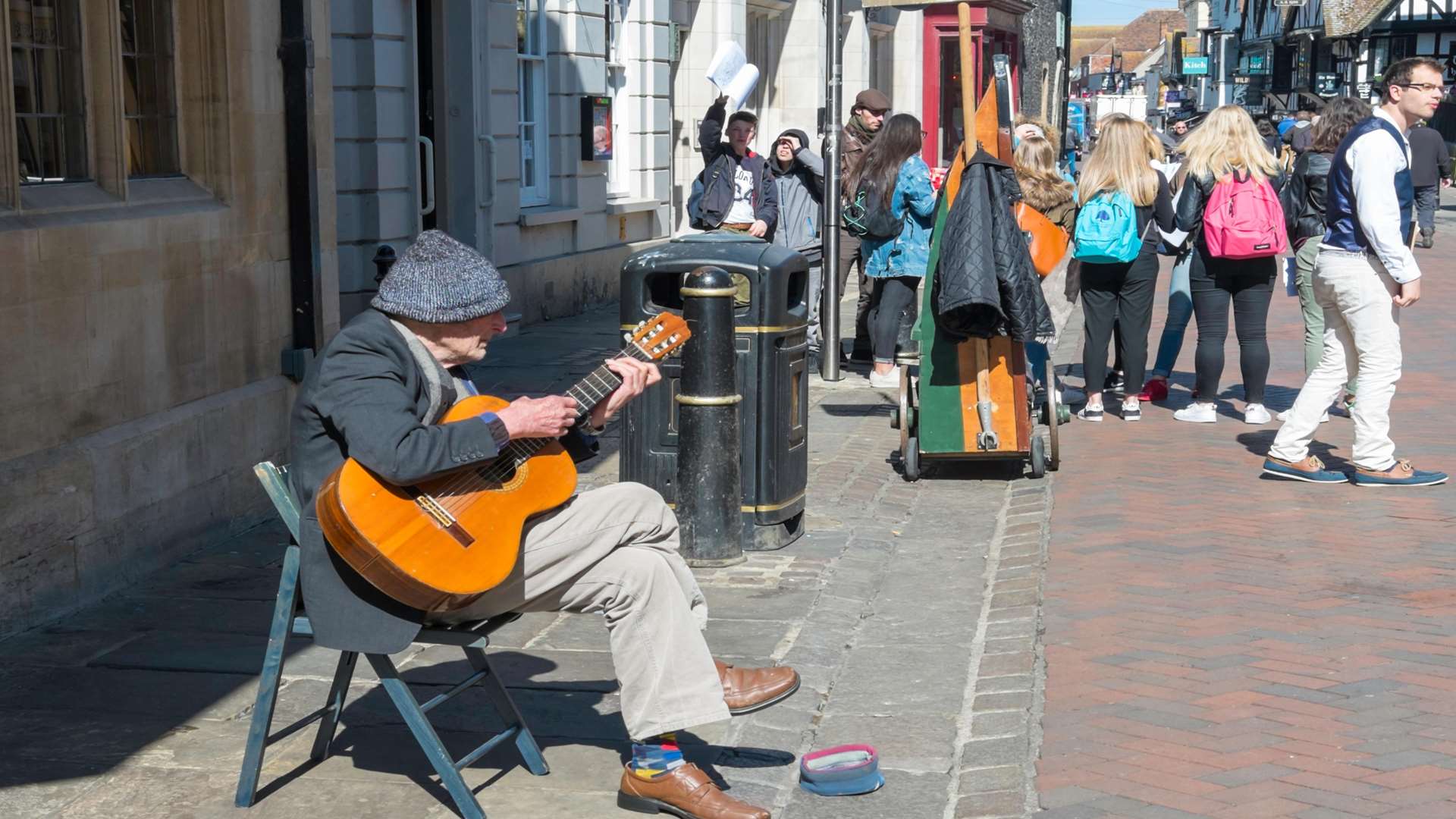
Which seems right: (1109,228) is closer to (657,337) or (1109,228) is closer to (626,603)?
(657,337)

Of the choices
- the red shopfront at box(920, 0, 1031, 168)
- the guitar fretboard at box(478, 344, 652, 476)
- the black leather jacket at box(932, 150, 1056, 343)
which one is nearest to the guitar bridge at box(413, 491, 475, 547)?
the guitar fretboard at box(478, 344, 652, 476)

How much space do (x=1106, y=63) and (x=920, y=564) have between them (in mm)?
116711

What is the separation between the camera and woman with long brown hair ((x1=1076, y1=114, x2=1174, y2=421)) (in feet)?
30.9

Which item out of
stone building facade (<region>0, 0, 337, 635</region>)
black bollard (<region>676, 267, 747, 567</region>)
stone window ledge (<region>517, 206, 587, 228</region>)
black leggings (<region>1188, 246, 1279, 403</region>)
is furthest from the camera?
stone window ledge (<region>517, 206, 587, 228</region>)

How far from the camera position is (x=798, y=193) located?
11344mm

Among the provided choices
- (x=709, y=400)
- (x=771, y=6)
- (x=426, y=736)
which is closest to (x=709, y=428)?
(x=709, y=400)

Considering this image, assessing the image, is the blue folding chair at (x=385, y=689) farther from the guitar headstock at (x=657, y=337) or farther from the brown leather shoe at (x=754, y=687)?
the guitar headstock at (x=657, y=337)

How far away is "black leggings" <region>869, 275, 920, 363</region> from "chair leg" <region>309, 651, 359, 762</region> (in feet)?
21.3

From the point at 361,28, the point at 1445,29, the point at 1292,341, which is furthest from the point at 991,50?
the point at 361,28

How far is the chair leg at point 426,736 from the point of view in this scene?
397 centimetres

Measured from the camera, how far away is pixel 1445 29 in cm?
4731

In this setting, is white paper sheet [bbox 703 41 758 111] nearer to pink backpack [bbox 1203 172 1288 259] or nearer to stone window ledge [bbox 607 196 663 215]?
pink backpack [bbox 1203 172 1288 259]

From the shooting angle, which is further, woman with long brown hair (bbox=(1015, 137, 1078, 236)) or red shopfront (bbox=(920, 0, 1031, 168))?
red shopfront (bbox=(920, 0, 1031, 168))

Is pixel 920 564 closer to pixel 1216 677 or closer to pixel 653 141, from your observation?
pixel 1216 677
